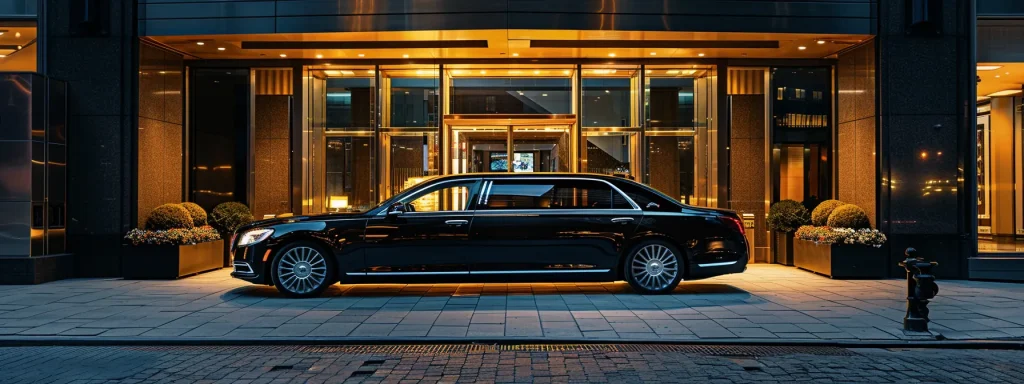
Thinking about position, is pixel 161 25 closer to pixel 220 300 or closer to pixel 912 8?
pixel 220 300

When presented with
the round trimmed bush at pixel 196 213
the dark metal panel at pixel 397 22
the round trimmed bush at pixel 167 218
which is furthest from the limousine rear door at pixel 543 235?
the round trimmed bush at pixel 196 213

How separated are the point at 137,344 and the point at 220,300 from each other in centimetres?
253

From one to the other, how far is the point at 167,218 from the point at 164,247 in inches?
19.8

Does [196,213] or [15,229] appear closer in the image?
[15,229]

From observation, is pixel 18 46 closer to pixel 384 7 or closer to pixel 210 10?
pixel 210 10

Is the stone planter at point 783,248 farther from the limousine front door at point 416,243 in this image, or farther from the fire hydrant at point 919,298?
the limousine front door at point 416,243

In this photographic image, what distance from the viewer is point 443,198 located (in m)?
9.66

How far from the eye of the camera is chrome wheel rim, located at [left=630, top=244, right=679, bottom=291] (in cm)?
970

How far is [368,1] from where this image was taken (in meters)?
11.8

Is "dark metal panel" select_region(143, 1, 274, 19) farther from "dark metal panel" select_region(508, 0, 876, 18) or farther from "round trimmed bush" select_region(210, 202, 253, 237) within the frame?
"dark metal panel" select_region(508, 0, 876, 18)

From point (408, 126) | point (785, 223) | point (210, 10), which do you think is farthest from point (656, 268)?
point (210, 10)

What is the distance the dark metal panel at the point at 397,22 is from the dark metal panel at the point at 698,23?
17.0 inches

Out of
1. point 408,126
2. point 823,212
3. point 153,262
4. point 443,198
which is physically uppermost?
point 408,126

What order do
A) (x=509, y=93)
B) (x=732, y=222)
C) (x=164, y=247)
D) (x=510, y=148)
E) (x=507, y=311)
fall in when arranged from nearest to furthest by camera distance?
(x=507, y=311)
(x=732, y=222)
(x=164, y=247)
(x=509, y=93)
(x=510, y=148)
